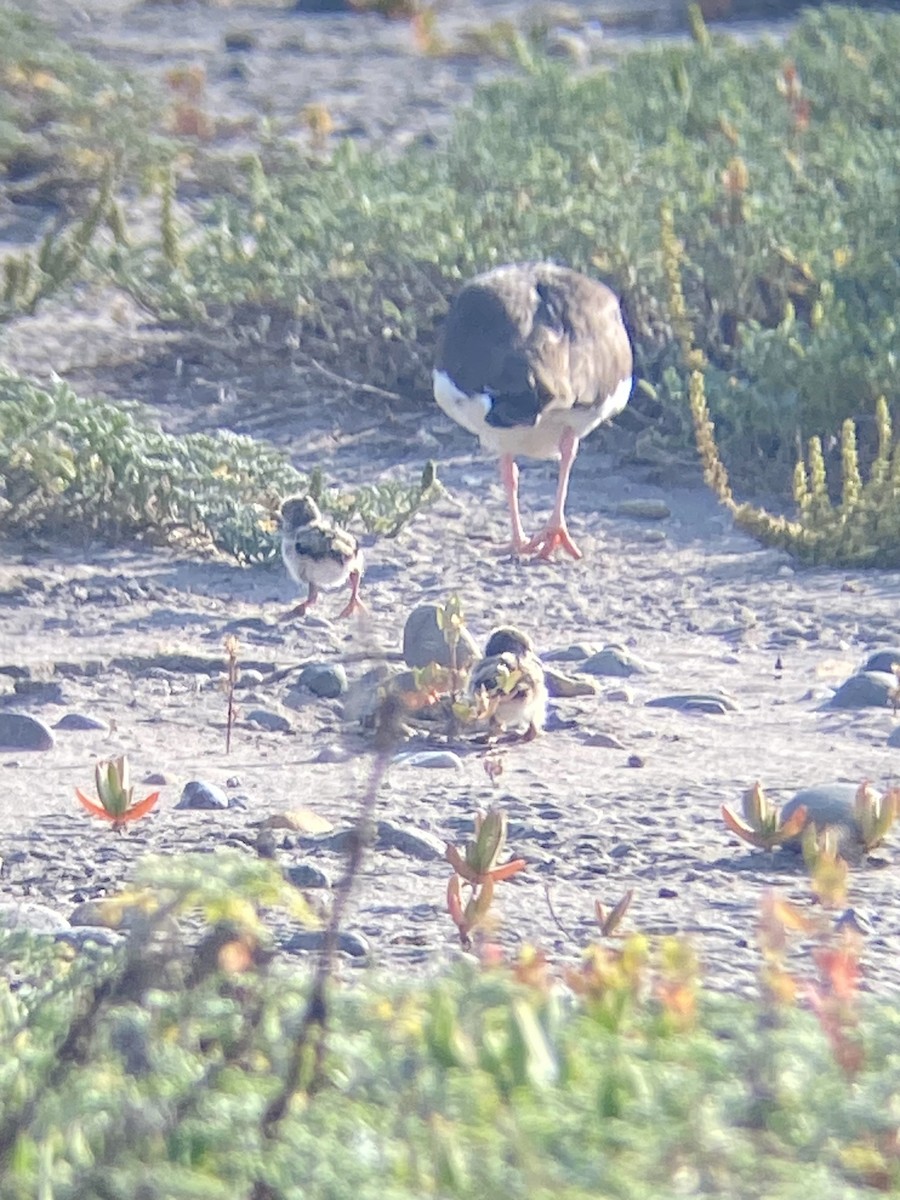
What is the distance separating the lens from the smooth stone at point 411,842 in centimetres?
377

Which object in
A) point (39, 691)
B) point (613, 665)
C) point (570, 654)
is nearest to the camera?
point (39, 691)

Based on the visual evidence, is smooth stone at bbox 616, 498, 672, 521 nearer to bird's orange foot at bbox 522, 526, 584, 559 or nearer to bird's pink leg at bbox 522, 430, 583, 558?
bird's pink leg at bbox 522, 430, 583, 558

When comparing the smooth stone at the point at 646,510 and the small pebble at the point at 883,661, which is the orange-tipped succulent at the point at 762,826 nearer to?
the small pebble at the point at 883,661

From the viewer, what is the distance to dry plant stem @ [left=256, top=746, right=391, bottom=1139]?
195 centimetres

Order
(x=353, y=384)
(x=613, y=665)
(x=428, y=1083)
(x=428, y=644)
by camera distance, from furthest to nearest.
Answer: (x=353, y=384) → (x=613, y=665) → (x=428, y=644) → (x=428, y=1083)

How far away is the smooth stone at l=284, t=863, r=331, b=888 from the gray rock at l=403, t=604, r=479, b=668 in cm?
141

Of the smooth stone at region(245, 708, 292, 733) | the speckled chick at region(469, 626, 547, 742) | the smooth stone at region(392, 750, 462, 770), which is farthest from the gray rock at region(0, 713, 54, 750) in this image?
the speckled chick at region(469, 626, 547, 742)

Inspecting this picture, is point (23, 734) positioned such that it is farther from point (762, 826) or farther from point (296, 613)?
point (762, 826)

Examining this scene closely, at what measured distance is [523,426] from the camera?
21.1 ft

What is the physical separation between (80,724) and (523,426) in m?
2.09

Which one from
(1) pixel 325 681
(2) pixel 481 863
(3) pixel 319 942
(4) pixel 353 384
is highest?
(4) pixel 353 384

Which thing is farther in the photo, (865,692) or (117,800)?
(865,692)

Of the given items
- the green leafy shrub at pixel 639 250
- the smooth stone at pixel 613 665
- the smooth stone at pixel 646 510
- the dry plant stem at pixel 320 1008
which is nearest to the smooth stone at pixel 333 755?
the smooth stone at pixel 613 665

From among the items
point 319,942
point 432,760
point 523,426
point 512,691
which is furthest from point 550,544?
point 319,942
